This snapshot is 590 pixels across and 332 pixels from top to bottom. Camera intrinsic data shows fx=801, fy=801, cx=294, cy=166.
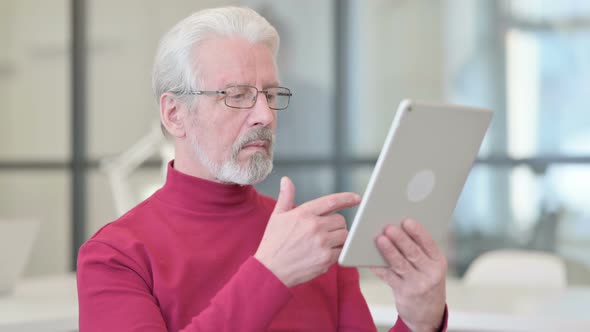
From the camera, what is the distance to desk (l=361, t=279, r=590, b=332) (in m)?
2.04

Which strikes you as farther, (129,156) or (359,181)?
(359,181)

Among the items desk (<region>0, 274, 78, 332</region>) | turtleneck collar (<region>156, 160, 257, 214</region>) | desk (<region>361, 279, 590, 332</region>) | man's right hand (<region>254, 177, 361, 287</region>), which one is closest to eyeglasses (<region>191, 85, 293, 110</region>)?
turtleneck collar (<region>156, 160, 257, 214</region>)

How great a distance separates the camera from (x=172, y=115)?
1584 mm

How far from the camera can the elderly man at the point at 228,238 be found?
1.27 metres

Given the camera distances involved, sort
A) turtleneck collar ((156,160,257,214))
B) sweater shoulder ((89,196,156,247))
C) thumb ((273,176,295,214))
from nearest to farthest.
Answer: thumb ((273,176,295,214)) < sweater shoulder ((89,196,156,247)) < turtleneck collar ((156,160,257,214))

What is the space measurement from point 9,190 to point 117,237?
4384 mm

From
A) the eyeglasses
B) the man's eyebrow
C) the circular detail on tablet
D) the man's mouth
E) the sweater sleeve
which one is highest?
the man's eyebrow

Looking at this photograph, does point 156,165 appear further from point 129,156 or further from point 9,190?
point 129,156

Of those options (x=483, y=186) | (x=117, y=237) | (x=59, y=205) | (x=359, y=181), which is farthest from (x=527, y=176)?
(x=117, y=237)

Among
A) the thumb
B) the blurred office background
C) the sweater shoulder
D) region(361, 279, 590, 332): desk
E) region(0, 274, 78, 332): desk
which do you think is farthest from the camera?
the blurred office background

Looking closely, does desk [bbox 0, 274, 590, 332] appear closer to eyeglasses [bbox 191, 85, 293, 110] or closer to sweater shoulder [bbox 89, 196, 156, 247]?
sweater shoulder [bbox 89, 196, 156, 247]

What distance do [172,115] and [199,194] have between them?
0.17m

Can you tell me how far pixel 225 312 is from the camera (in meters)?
1.28

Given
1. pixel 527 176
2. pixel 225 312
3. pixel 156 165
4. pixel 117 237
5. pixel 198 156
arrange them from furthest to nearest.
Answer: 1. pixel 156 165
2. pixel 527 176
3. pixel 198 156
4. pixel 117 237
5. pixel 225 312
